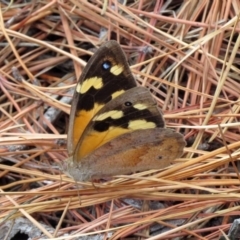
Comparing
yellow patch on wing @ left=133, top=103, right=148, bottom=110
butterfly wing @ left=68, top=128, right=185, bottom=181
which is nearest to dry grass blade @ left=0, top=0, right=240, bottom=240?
butterfly wing @ left=68, top=128, right=185, bottom=181

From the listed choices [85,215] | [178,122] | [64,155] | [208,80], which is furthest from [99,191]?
[208,80]

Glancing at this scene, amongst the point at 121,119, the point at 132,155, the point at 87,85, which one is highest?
the point at 87,85

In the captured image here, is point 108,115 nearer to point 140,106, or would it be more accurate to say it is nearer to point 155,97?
point 140,106

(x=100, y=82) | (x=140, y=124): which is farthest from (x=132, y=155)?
(x=100, y=82)

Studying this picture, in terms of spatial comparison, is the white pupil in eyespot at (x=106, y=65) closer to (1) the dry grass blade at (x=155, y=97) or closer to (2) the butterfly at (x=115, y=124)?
(2) the butterfly at (x=115, y=124)

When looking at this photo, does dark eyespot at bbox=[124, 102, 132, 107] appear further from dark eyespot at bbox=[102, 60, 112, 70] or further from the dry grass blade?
the dry grass blade

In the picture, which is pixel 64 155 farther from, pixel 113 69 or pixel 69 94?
pixel 113 69
